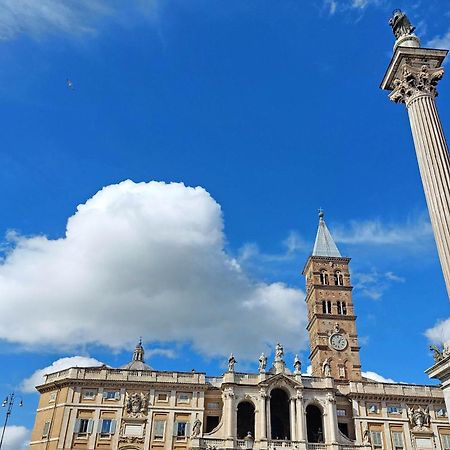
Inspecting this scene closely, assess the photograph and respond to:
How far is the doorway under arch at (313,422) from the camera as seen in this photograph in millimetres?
51178

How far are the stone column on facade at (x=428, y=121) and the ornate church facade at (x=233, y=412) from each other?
116ft

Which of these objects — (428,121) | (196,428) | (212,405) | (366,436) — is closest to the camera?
(428,121)

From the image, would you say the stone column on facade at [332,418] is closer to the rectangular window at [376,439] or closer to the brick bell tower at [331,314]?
the rectangular window at [376,439]

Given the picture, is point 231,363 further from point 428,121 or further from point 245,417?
point 428,121

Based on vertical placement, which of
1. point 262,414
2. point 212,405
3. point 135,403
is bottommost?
point 262,414

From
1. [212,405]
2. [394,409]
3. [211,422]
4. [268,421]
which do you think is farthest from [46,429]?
[394,409]

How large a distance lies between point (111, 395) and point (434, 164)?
41.0m

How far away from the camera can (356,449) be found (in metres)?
48.9

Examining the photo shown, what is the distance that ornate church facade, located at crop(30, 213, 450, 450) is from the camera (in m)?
48.3

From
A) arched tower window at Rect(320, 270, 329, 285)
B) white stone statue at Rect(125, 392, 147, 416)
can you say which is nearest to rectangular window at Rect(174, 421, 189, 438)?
white stone statue at Rect(125, 392, 147, 416)

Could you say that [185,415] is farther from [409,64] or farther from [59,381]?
[409,64]

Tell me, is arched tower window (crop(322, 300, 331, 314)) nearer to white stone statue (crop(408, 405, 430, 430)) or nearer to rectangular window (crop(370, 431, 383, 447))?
white stone statue (crop(408, 405, 430, 430))

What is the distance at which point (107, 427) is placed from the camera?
160ft

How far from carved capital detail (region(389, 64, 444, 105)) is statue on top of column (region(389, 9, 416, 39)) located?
2477mm
